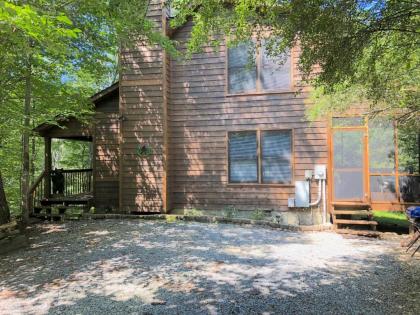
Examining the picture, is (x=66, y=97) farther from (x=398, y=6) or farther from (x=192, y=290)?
(x=398, y=6)

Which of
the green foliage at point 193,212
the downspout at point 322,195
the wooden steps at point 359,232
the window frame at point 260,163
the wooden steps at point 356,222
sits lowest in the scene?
the wooden steps at point 359,232

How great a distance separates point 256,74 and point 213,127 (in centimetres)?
199

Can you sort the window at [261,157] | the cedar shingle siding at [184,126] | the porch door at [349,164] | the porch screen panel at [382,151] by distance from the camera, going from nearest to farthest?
the porch screen panel at [382,151] → the porch door at [349,164] → the window at [261,157] → the cedar shingle siding at [184,126]

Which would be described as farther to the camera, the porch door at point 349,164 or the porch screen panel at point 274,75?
the porch screen panel at point 274,75

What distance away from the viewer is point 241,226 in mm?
9094

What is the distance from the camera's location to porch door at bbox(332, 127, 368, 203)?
31.6 ft

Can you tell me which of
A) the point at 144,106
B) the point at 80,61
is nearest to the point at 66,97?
the point at 80,61

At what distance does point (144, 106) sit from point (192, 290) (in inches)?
278

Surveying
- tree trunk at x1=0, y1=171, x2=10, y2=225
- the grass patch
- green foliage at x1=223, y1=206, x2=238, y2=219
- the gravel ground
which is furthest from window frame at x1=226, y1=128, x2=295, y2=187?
tree trunk at x1=0, y1=171, x2=10, y2=225

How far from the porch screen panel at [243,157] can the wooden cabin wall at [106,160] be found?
3.62 m

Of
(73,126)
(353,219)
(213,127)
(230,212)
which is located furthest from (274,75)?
(73,126)

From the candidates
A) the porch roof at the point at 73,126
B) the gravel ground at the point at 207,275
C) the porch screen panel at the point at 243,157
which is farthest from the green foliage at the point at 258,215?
the porch roof at the point at 73,126

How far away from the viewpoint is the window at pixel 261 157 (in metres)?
10.1

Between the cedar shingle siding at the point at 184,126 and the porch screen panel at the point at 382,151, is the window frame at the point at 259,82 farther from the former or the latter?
the porch screen panel at the point at 382,151
